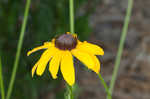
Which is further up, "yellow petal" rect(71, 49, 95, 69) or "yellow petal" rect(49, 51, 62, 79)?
"yellow petal" rect(71, 49, 95, 69)

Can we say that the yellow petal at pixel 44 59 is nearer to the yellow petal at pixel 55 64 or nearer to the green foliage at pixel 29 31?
the yellow petal at pixel 55 64

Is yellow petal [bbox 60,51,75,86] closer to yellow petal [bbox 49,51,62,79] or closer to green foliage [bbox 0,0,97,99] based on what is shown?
yellow petal [bbox 49,51,62,79]

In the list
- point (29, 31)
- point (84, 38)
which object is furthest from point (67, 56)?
point (84, 38)

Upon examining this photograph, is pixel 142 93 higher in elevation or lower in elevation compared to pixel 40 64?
lower

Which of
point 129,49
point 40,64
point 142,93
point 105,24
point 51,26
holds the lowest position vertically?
point 142,93

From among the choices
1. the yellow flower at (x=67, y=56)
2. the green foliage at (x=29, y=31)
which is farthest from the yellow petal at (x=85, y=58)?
the green foliage at (x=29, y=31)

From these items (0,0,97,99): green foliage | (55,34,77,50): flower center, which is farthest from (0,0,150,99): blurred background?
(55,34,77,50): flower center

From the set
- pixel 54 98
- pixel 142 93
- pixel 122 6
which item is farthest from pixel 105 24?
pixel 54 98

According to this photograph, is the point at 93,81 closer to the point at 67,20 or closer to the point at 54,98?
the point at 54,98
